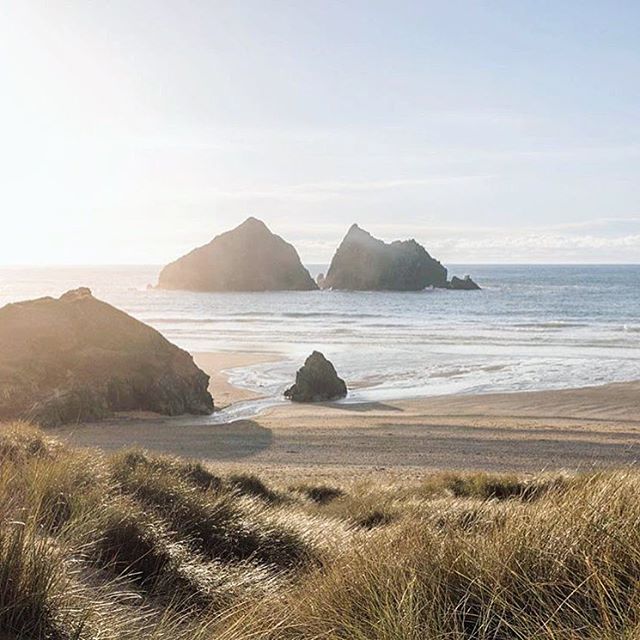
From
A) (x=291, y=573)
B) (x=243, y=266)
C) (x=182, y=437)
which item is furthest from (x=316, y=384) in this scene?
(x=243, y=266)

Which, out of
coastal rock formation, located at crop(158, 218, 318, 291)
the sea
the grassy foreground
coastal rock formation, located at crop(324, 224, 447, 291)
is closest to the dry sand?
the sea

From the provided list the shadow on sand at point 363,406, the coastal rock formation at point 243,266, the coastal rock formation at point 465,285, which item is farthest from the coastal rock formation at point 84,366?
the coastal rock formation at point 243,266

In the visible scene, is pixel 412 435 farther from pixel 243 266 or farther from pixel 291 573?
pixel 243 266

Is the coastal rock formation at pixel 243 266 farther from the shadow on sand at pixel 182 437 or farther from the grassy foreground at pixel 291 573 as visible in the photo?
the grassy foreground at pixel 291 573

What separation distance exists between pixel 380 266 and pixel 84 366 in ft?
374

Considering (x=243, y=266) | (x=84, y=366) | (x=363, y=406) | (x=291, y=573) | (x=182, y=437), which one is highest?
(x=243, y=266)

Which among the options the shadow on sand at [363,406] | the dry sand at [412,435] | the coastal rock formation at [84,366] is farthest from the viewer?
the shadow on sand at [363,406]

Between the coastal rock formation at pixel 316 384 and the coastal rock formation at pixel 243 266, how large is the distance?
114m

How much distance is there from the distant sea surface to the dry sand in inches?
124

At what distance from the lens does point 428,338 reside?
49219mm

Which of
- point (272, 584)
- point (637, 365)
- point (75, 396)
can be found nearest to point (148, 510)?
point (272, 584)

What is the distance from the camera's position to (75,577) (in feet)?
13.6

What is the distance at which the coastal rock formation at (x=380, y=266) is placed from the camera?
437 feet

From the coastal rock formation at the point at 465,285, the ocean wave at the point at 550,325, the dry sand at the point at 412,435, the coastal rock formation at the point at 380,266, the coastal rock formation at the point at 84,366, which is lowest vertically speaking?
the dry sand at the point at 412,435
